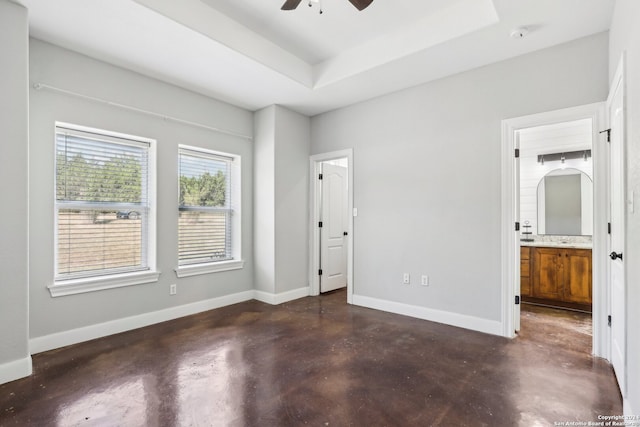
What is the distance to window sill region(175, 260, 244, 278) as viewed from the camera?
13.1 feet

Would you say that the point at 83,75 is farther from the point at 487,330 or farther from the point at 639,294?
the point at 487,330

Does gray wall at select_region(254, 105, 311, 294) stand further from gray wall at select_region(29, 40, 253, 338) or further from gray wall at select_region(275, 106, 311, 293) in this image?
gray wall at select_region(29, 40, 253, 338)

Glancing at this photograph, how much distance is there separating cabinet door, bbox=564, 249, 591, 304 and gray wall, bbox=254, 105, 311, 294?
3490 millimetres

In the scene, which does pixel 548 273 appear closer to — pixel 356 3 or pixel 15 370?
pixel 356 3

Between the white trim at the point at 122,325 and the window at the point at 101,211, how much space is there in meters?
0.39

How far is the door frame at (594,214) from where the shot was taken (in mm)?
2746

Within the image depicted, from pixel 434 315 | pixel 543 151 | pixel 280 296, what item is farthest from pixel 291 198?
pixel 543 151

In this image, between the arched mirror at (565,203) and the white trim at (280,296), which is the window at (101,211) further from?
the arched mirror at (565,203)

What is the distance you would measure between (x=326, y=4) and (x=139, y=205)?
112 inches

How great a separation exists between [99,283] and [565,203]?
6.02m

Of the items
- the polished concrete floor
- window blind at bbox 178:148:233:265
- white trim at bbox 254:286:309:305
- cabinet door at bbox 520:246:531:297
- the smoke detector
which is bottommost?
the polished concrete floor

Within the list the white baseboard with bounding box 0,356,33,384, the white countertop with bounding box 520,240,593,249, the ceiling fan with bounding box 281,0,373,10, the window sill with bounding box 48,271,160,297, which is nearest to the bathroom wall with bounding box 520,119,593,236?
the white countertop with bounding box 520,240,593,249

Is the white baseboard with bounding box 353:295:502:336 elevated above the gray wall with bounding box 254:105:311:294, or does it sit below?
below

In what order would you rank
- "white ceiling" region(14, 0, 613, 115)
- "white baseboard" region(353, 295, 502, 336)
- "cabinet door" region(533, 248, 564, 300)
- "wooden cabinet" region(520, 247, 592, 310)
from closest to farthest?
"white ceiling" region(14, 0, 613, 115) < "white baseboard" region(353, 295, 502, 336) < "wooden cabinet" region(520, 247, 592, 310) < "cabinet door" region(533, 248, 564, 300)
